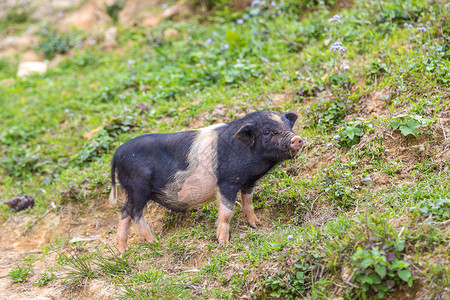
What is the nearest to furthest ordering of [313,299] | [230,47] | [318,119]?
[313,299] < [318,119] < [230,47]

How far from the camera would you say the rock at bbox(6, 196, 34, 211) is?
248 inches

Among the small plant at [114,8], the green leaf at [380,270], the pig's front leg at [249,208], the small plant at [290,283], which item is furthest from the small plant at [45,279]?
the small plant at [114,8]

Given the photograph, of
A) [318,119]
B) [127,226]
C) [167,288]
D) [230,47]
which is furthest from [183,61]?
[167,288]

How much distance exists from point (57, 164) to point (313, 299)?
192 inches

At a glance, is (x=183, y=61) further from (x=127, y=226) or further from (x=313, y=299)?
(x=313, y=299)

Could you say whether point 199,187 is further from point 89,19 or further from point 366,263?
point 89,19

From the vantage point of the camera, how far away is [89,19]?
38.2 ft

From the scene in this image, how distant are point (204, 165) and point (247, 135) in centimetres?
56

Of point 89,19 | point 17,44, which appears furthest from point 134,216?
point 17,44

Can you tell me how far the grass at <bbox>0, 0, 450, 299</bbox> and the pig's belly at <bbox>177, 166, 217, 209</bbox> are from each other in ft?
1.43

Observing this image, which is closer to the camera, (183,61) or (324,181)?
(324,181)

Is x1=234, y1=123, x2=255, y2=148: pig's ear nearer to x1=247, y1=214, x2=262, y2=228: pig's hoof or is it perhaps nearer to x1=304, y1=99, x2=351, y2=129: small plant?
x1=247, y1=214, x2=262, y2=228: pig's hoof

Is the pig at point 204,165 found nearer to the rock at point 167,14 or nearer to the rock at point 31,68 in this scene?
the rock at point 167,14

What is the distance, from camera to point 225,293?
3803 millimetres
